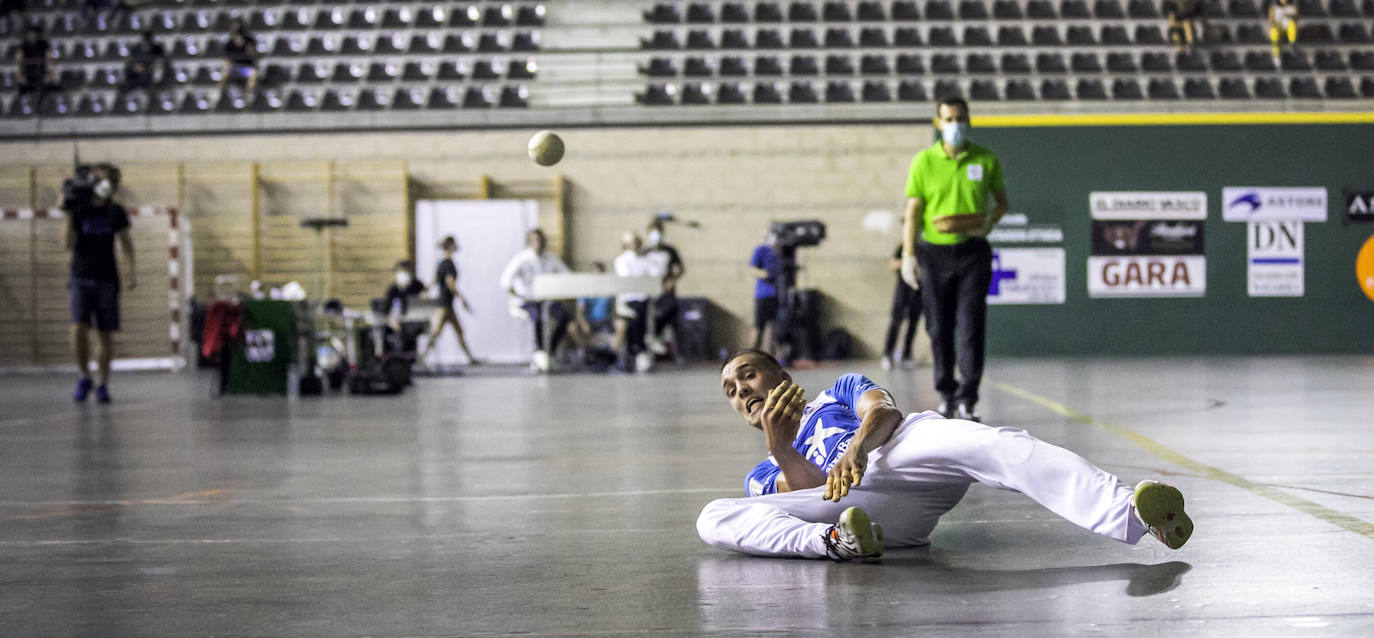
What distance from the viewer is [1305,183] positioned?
1930cm

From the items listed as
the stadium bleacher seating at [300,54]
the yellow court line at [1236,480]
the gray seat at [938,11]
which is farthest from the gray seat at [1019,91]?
the yellow court line at [1236,480]

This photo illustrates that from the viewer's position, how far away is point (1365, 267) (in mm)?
19188

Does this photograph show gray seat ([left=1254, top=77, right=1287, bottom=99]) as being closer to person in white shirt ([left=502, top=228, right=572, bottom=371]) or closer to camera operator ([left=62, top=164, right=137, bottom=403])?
person in white shirt ([left=502, top=228, right=572, bottom=371])

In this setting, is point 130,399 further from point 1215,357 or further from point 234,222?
point 1215,357

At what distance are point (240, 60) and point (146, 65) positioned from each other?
160cm

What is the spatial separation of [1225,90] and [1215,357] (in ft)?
14.2

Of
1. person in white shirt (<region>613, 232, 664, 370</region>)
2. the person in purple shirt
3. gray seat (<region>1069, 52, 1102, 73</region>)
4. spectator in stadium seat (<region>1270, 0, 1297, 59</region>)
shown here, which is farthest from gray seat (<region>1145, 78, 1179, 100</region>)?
person in white shirt (<region>613, 232, 664, 370</region>)

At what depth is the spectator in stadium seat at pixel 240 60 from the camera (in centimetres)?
2050

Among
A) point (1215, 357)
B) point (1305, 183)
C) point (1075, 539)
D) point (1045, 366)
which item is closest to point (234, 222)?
point (1045, 366)

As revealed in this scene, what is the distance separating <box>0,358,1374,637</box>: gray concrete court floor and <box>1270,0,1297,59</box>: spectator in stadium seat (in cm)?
1308

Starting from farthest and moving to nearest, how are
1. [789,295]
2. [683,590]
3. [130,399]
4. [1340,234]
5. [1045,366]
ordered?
[1340,234]
[789,295]
[1045,366]
[130,399]
[683,590]

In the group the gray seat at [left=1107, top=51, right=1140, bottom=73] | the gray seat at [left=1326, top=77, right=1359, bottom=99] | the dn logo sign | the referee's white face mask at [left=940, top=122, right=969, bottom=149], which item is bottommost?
the dn logo sign

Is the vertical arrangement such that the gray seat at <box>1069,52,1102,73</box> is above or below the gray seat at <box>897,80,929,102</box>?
above

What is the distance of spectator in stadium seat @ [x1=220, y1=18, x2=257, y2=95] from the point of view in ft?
67.3
